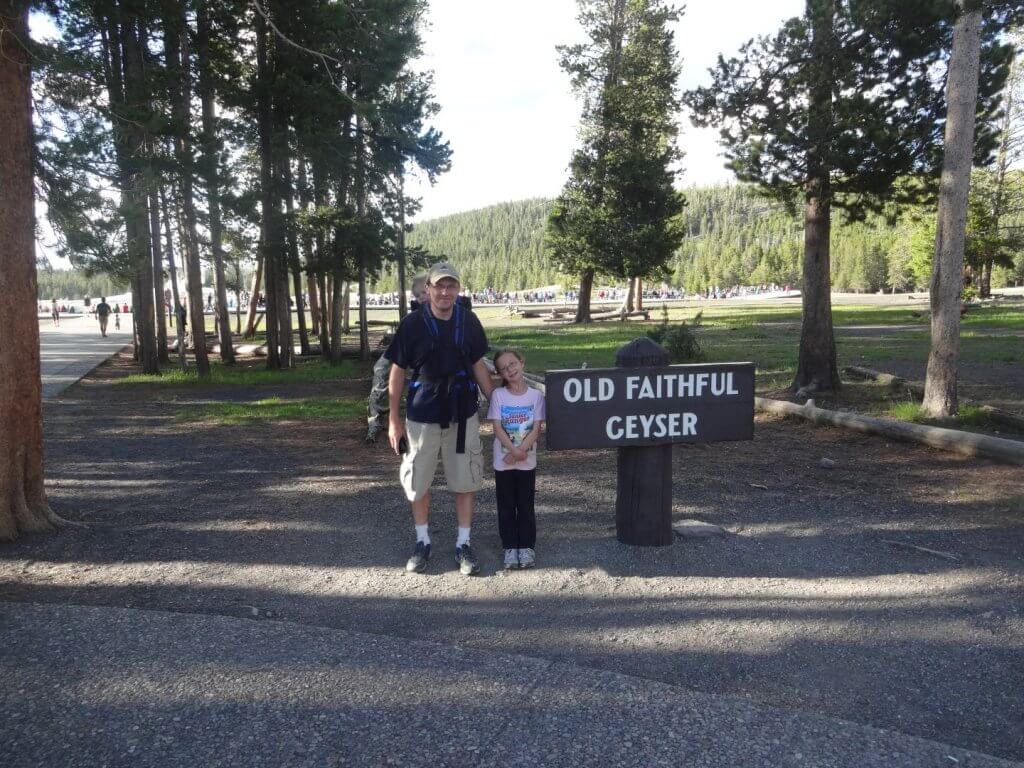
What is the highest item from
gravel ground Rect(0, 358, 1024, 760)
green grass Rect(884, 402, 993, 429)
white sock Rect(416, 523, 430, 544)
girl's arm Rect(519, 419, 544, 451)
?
girl's arm Rect(519, 419, 544, 451)

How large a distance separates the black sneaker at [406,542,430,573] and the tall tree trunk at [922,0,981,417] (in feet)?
22.4

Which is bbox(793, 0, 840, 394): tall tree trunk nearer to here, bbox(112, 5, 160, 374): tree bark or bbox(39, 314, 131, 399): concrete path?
bbox(112, 5, 160, 374): tree bark

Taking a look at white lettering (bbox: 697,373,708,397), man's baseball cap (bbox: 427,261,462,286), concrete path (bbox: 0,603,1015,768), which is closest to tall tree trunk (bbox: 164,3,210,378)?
man's baseball cap (bbox: 427,261,462,286)

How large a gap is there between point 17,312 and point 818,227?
9.72 metres

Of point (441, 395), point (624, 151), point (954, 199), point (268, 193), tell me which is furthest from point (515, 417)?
point (624, 151)

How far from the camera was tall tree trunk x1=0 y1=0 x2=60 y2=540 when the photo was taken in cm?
504

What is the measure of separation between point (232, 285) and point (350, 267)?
9206 millimetres

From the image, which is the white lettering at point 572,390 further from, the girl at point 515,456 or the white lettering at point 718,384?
the white lettering at point 718,384

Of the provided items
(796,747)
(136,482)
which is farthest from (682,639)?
(136,482)

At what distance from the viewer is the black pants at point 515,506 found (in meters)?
4.68

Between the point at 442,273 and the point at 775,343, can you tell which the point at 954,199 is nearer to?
the point at 442,273

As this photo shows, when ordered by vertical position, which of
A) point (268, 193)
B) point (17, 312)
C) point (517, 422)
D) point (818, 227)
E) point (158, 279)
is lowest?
point (517, 422)

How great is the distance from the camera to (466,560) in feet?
14.9

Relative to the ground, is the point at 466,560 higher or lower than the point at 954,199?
lower
